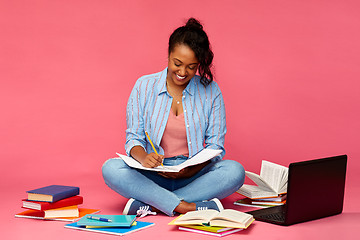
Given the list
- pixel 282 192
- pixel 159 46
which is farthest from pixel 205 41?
pixel 159 46

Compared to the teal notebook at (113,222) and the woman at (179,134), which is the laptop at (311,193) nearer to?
the woman at (179,134)

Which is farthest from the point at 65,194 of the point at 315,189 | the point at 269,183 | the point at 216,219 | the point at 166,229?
the point at 315,189

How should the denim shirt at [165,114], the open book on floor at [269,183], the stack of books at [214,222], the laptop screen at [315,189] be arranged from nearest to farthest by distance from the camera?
1. the stack of books at [214,222]
2. the laptop screen at [315,189]
3. the denim shirt at [165,114]
4. the open book on floor at [269,183]

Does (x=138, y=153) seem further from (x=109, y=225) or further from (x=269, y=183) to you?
(x=269, y=183)

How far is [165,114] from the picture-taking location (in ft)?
11.5

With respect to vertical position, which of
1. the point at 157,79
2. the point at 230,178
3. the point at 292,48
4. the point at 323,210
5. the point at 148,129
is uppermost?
the point at 292,48

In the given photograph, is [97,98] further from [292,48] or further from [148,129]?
[292,48]

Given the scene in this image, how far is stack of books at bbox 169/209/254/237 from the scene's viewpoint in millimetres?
2811

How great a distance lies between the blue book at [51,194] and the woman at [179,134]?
0.83ft

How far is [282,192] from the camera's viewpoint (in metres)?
3.59

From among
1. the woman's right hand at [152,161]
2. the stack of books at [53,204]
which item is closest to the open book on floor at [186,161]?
the woman's right hand at [152,161]

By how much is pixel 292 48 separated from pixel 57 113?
217 cm

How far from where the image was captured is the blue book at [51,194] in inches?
123

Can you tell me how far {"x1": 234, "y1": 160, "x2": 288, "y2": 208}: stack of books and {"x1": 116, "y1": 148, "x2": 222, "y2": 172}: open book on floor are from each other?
0.53 m
